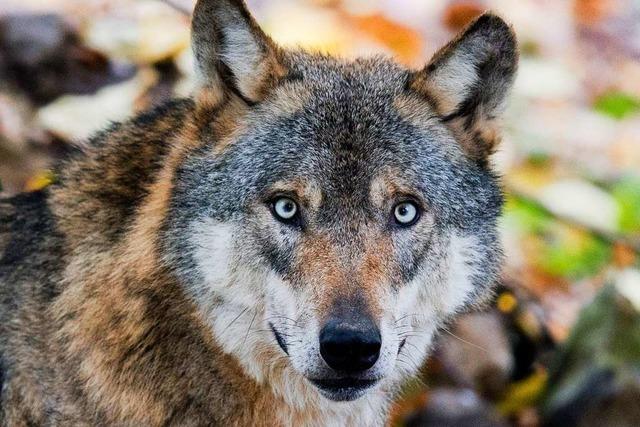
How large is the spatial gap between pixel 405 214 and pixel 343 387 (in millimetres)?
912

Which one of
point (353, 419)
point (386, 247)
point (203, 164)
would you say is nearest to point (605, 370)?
point (353, 419)

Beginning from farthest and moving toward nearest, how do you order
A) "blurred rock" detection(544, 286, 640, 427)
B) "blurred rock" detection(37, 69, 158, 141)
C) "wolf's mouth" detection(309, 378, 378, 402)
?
"blurred rock" detection(37, 69, 158, 141)
"blurred rock" detection(544, 286, 640, 427)
"wolf's mouth" detection(309, 378, 378, 402)

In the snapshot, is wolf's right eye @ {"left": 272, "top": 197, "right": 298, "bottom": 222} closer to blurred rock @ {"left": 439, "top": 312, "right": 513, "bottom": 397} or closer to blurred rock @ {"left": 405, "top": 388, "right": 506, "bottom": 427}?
blurred rock @ {"left": 405, "top": 388, "right": 506, "bottom": 427}

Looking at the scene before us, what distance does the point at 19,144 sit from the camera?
8.65 meters

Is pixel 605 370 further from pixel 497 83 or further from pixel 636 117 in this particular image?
pixel 636 117

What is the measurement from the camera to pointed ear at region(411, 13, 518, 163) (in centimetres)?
548

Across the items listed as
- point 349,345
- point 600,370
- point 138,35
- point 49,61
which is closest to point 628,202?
point 600,370

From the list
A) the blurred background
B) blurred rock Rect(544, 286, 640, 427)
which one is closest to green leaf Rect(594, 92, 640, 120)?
the blurred background

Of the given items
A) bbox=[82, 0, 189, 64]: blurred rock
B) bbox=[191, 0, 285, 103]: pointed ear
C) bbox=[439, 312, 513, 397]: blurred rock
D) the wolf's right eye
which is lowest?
bbox=[439, 312, 513, 397]: blurred rock

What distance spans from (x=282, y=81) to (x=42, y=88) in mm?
4768

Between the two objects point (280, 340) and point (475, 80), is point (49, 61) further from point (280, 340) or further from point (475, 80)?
point (280, 340)

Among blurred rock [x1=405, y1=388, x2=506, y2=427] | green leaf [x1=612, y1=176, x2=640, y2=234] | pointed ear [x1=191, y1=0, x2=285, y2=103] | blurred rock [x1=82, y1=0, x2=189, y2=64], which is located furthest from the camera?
green leaf [x1=612, y1=176, x2=640, y2=234]

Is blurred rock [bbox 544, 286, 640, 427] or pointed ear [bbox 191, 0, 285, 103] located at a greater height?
pointed ear [bbox 191, 0, 285, 103]

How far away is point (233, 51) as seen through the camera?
17.5ft
